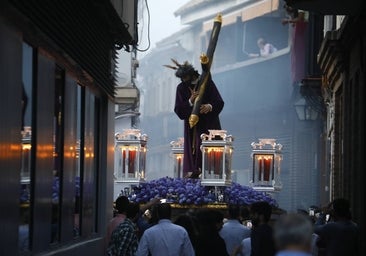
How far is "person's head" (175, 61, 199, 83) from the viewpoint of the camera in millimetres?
31945

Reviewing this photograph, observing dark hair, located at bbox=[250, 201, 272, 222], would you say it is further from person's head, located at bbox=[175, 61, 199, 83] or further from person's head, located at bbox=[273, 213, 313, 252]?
person's head, located at bbox=[175, 61, 199, 83]

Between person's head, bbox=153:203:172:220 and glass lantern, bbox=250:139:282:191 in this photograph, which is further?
glass lantern, bbox=250:139:282:191

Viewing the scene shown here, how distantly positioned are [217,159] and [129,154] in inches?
89.7

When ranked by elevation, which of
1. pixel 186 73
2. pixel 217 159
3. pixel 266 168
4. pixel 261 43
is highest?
pixel 261 43

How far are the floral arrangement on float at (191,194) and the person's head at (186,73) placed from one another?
214 inches

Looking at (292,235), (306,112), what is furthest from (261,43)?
(292,235)

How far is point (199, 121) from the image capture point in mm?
32125

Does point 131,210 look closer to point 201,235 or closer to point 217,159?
point 201,235

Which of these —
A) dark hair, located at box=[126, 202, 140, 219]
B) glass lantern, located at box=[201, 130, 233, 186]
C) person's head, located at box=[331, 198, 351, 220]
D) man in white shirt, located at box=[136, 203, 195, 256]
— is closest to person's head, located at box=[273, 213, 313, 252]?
man in white shirt, located at box=[136, 203, 195, 256]

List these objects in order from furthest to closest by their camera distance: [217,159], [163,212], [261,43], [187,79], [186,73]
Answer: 1. [261,43]
2. [187,79]
3. [186,73]
4. [217,159]
5. [163,212]

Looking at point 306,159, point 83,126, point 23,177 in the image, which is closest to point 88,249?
point 83,126

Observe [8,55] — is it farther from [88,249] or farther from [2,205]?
[88,249]

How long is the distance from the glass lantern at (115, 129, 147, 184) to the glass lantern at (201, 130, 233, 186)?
5.56 ft

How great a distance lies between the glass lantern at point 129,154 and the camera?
94.8 ft
